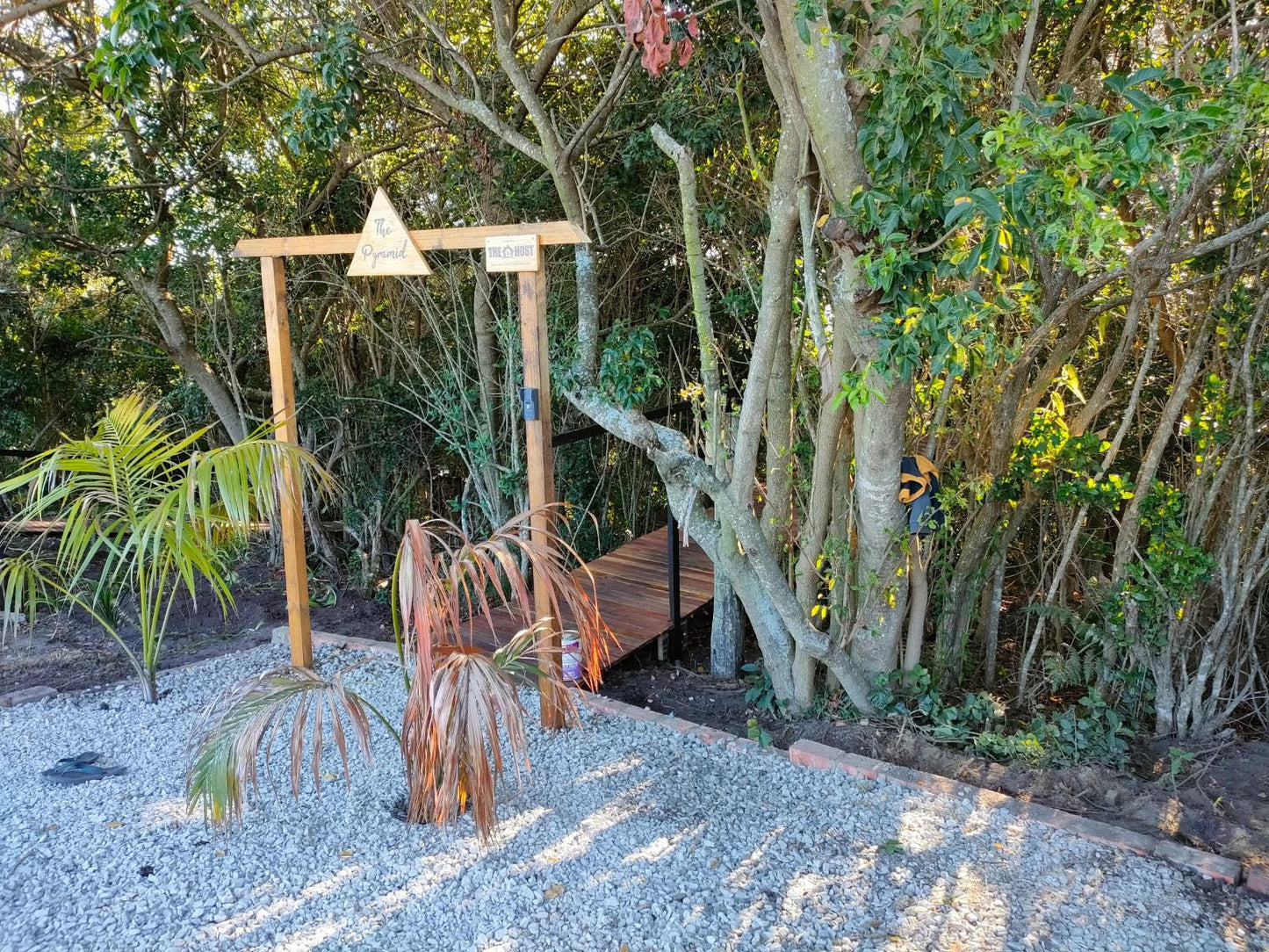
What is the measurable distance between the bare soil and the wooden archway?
0.91 m

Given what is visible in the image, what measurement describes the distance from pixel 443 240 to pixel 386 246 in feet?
0.74

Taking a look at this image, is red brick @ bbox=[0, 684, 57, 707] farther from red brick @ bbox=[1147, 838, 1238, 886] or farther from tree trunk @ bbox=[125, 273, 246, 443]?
red brick @ bbox=[1147, 838, 1238, 886]

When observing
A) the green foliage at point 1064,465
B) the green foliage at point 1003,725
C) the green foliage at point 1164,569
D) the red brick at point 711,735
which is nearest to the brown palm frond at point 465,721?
the red brick at point 711,735

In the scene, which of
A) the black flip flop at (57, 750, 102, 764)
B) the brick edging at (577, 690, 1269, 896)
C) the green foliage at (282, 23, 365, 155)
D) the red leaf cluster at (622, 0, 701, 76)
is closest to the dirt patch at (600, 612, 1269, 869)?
the brick edging at (577, 690, 1269, 896)

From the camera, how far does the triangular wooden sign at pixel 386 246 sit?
3020 millimetres

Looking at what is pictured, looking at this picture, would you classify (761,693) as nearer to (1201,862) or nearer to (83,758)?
(1201,862)

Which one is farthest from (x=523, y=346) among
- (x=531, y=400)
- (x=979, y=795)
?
(x=979, y=795)

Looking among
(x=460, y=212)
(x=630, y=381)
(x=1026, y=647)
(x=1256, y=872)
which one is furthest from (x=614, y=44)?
(x=1256, y=872)

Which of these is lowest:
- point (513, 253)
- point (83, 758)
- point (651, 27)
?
point (83, 758)

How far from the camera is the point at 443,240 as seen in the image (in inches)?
118

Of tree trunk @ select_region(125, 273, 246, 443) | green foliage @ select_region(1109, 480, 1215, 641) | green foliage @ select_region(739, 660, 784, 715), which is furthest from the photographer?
tree trunk @ select_region(125, 273, 246, 443)

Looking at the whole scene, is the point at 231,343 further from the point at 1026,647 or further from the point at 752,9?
the point at 1026,647

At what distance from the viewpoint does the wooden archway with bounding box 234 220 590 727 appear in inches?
113

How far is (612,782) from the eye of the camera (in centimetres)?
282
